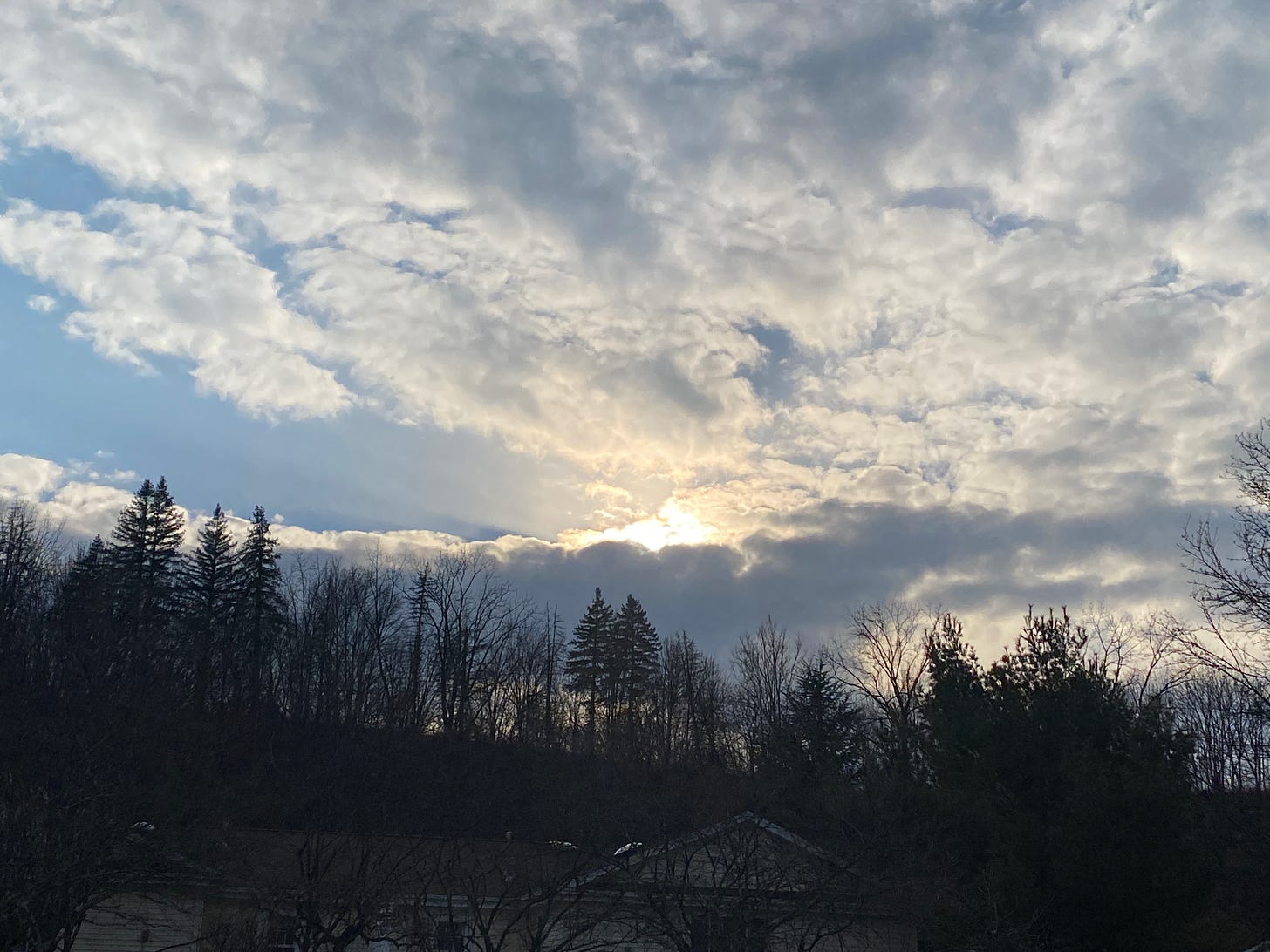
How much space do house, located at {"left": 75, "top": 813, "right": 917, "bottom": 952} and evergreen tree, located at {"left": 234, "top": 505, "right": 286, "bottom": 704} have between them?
2374 centimetres

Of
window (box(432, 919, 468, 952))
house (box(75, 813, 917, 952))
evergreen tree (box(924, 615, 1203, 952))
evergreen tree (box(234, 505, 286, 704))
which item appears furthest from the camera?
evergreen tree (box(234, 505, 286, 704))

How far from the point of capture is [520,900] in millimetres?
16984

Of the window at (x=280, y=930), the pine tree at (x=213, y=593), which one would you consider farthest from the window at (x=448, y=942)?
the pine tree at (x=213, y=593)

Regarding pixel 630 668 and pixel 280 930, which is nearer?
pixel 280 930

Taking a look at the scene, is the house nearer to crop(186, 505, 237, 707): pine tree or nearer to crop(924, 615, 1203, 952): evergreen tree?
crop(924, 615, 1203, 952): evergreen tree

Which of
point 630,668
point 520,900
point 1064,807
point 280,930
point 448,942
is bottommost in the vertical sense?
point 280,930

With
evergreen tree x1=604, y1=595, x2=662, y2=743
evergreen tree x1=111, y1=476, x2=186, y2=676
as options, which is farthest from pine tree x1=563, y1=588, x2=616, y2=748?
evergreen tree x1=111, y1=476, x2=186, y2=676

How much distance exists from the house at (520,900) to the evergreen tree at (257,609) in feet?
77.9

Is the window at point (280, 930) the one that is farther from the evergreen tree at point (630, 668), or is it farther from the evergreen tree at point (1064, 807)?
the evergreen tree at point (630, 668)

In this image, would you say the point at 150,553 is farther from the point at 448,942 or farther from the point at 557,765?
the point at 448,942

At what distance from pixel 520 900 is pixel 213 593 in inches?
1442

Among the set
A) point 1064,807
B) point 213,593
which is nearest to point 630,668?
point 213,593

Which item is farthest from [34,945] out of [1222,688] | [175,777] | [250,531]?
[1222,688]

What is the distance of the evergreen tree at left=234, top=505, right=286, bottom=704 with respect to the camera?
150ft
